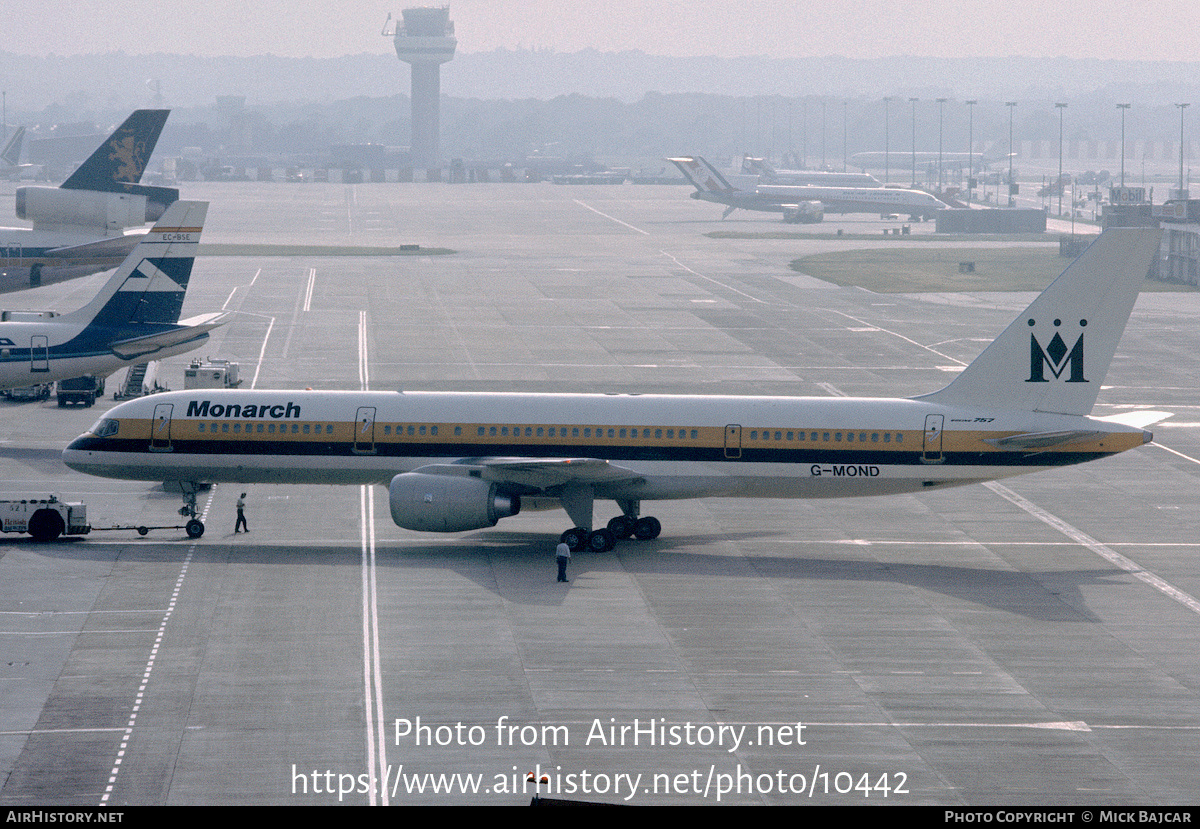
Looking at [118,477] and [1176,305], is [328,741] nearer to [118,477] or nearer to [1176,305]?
[118,477]

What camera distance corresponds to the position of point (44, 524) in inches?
1865

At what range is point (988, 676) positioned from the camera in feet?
116

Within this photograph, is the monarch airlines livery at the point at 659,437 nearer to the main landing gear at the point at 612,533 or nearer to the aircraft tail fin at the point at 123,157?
the main landing gear at the point at 612,533

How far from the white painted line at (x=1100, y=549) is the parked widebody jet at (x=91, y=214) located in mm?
50834

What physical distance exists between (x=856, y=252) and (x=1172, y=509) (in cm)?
11204

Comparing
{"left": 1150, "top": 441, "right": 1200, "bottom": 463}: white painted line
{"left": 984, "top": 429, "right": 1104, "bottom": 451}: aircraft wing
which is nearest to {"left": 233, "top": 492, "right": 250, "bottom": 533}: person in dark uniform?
{"left": 984, "top": 429, "right": 1104, "bottom": 451}: aircraft wing

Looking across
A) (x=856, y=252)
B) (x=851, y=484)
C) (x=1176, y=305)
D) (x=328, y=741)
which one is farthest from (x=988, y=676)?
(x=856, y=252)

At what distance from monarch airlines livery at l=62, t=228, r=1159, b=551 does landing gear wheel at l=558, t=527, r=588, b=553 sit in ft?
0.23

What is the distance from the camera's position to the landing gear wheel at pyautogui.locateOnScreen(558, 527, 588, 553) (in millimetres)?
46969

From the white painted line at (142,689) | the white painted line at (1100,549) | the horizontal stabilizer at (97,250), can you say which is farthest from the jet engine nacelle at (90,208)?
the white painted line at (1100,549)

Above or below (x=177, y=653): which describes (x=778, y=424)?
above

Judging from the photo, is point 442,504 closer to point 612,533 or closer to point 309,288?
point 612,533

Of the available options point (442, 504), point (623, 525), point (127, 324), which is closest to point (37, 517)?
point (442, 504)

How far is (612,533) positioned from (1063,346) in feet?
50.9
